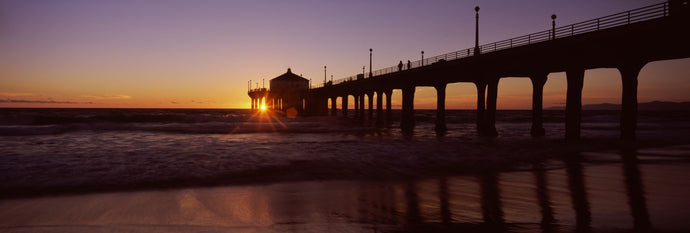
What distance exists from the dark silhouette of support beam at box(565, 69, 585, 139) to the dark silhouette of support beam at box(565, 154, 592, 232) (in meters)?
10.8

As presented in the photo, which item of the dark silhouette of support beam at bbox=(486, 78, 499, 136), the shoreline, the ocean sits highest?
the dark silhouette of support beam at bbox=(486, 78, 499, 136)

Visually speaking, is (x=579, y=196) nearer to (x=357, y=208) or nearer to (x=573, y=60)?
(x=357, y=208)

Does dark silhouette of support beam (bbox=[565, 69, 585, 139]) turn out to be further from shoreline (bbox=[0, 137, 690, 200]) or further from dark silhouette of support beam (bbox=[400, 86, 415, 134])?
dark silhouette of support beam (bbox=[400, 86, 415, 134])

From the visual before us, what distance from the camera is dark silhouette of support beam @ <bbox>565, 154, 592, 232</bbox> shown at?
19.1ft

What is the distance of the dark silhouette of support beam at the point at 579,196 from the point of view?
5.83 meters

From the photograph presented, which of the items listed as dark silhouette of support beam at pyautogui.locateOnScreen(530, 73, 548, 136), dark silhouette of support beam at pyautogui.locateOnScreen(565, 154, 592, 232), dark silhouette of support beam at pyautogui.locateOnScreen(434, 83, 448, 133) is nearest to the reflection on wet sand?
dark silhouette of support beam at pyautogui.locateOnScreen(565, 154, 592, 232)

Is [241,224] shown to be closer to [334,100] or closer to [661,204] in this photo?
[661,204]

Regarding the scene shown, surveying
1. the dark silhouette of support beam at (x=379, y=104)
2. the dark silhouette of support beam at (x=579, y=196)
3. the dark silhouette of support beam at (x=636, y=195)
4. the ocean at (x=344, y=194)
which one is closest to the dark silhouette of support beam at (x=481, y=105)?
the ocean at (x=344, y=194)

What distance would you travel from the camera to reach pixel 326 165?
1313 centimetres

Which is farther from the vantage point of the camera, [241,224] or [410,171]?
A: [410,171]

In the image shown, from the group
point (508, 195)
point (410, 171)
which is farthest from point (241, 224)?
point (410, 171)

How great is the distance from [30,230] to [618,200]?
10.3 m

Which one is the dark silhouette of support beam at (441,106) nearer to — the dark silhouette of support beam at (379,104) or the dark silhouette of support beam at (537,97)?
the dark silhouette of support beam at (537,97)

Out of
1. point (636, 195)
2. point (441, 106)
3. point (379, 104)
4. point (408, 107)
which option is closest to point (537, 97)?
point (441, 106)
